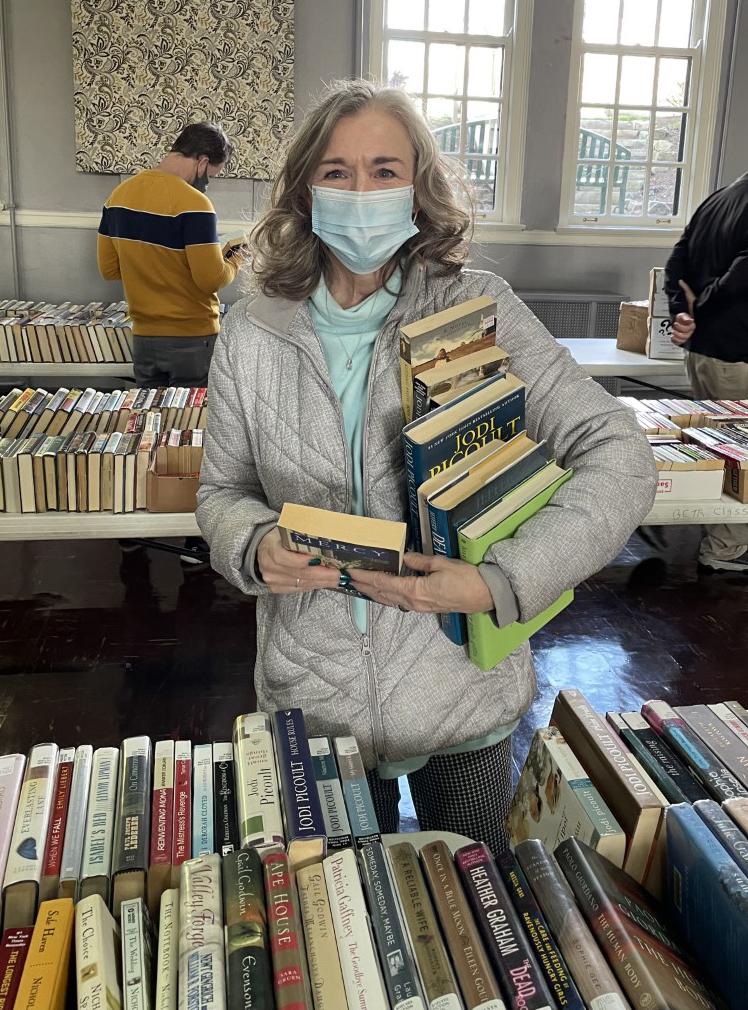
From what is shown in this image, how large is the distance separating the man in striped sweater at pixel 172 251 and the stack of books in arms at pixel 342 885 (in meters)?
3.18

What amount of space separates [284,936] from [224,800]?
0.26 m

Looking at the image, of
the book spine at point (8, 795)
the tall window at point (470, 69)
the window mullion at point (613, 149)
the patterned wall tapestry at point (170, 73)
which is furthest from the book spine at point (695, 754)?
the window mullion at point (613, 149)

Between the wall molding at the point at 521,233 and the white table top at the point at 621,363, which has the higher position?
the wall molding at the point at 521,233

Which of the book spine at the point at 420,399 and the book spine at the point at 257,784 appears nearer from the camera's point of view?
the book spine at the point at 257,784

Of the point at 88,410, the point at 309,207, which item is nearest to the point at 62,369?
the point at 88,410

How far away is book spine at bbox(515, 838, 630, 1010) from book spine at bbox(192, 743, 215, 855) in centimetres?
37

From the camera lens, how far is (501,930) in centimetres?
93

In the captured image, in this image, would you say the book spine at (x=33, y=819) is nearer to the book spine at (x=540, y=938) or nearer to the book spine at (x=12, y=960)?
the book spine at (x=12, y=960)

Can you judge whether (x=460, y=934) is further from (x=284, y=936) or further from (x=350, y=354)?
(x=350, y=354)

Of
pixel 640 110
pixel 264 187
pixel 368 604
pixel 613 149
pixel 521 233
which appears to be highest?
pixel 640 110

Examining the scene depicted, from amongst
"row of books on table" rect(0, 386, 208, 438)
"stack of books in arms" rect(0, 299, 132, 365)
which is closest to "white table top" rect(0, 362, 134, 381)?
"stack of books in arms" rect(0, 299, 132, 365)

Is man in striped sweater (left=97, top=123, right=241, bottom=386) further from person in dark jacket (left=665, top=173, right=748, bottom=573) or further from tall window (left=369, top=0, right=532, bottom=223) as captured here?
tall window (left=369, top=0, right=532, bottom=223)

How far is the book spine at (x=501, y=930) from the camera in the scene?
2.82ft

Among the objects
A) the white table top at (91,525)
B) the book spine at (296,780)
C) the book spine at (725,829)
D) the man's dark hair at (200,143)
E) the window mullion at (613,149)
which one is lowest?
the white table top at (91,525)
